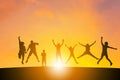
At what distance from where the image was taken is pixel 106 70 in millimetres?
21000

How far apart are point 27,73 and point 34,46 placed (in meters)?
5.78

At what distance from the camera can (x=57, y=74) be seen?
20.5 m

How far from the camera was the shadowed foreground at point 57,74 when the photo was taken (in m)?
20.1

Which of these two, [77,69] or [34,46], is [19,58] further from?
[77,69]

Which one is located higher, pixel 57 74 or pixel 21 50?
pixel 21 50

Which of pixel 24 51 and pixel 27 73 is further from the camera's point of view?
pixel 24 51

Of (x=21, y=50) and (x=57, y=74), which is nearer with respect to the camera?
(x=57, y=74)

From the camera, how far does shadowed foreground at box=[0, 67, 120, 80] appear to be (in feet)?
66.0

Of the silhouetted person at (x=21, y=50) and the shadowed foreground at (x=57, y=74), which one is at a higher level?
the silhouetted person at (x=21, y=50)

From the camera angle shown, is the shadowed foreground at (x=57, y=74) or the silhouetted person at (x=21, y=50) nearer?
the shadowed foreground at (x=57, y=74)

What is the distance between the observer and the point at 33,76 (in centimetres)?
2020

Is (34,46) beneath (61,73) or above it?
above

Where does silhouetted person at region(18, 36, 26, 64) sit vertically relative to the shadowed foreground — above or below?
above

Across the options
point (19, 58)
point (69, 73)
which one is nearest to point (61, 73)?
point (69, 73)
